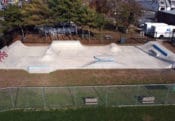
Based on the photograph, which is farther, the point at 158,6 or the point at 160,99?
the point at 158,6

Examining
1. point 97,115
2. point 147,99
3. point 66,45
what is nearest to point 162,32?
point 66,45

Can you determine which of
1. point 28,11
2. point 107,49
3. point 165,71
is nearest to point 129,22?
point 107,49

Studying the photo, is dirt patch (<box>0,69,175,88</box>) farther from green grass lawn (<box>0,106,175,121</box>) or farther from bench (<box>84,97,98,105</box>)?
green grass lawn (<box>0,106,175,121</box>)

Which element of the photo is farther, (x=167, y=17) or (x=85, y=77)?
(x=167, y=17)

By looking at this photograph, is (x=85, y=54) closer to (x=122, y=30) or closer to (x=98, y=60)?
(x=98, y=60)

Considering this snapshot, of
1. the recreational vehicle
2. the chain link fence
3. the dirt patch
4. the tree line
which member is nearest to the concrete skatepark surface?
the dirt patch

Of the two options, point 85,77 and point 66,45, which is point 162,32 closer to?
point 66,45
